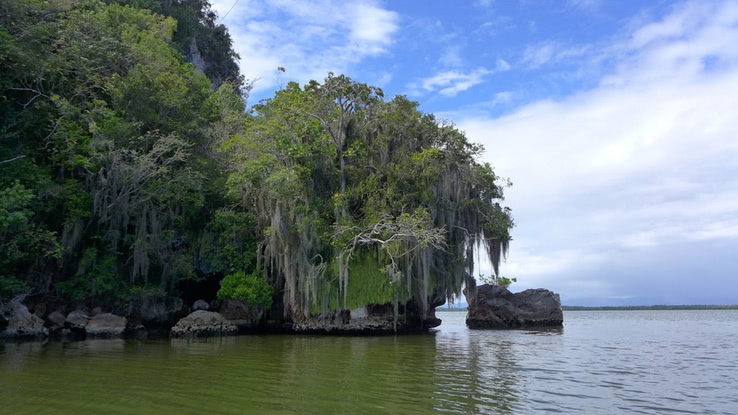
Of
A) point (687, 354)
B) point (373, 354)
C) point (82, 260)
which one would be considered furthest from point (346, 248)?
point (687, 354)

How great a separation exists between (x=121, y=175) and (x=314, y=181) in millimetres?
8184

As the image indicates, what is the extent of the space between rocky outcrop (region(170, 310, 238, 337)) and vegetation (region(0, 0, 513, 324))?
1.31m

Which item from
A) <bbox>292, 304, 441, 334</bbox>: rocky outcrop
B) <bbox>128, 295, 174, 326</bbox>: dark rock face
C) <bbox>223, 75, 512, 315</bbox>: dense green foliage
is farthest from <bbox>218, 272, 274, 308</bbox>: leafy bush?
<bbox>128, 295, 174, 326</bbox>: dark rock face

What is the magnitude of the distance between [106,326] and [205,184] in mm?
7706

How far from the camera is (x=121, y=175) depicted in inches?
745

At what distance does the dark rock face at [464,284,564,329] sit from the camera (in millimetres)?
31359

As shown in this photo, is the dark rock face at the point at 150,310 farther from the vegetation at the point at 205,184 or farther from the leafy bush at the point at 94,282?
the leafy bush at the point at 94,282

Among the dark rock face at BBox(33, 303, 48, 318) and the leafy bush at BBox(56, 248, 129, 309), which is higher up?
the leafy bush at BBox(56, 248, 129, 309)

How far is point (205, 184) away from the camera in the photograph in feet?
76.0

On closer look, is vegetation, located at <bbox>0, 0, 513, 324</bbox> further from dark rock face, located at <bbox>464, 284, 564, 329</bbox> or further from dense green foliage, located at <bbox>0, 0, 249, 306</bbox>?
dark rock face, located at <bbox>464, 284, 564, 329</bbox>

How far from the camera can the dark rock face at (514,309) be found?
31.4 meters

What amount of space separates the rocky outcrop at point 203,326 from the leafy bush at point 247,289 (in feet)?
3.97

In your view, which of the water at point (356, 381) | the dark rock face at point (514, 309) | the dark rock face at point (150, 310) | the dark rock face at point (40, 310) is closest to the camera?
the water at point (356, 381)

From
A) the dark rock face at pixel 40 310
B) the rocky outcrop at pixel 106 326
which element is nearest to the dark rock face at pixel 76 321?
the rocky outcrop at pixel 106 326
